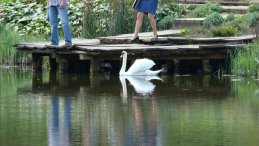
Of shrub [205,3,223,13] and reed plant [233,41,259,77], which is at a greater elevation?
shrub [205,3,223,13]

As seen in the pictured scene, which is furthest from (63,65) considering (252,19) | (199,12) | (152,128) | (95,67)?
(152,128)

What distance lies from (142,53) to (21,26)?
8.62 m

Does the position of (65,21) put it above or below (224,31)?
above

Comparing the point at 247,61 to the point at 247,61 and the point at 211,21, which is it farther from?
the point at 211,21

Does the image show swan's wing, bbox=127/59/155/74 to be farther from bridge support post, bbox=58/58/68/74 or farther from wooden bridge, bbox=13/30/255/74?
bridge support post, bbox=58/58/68/74

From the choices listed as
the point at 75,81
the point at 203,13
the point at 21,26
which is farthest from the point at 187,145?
the point at 21,26

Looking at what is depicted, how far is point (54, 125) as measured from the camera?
26.2 feet

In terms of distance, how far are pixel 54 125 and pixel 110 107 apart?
158 cm

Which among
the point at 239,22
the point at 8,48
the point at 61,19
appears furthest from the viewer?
the point at 8,48

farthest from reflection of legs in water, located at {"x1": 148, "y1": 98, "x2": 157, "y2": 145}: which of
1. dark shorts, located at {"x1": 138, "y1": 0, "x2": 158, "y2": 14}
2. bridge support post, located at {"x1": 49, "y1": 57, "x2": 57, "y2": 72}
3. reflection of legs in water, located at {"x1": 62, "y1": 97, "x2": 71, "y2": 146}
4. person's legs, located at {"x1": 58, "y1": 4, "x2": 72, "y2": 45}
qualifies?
bridge support post, located at {"x1": 49, "y1": 57, "x2": 57, "y2": 72}

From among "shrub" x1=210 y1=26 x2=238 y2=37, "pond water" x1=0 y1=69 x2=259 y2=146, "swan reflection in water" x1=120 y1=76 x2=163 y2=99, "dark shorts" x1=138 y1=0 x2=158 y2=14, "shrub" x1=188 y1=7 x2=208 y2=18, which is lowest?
"swan reflection in water" x1=120 y1=76 x2=163 y2=99

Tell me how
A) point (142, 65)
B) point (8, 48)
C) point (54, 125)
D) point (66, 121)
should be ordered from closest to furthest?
1. point (54, 125)
2. point (66, 121)
3. point (142, 65)
4. point (8, 48)

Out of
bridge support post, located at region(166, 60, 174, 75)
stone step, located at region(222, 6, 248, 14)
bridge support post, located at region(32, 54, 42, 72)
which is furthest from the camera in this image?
stone step, located at region(222, 6, 248, 14)

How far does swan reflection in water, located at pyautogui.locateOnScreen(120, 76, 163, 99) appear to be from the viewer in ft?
36.8
